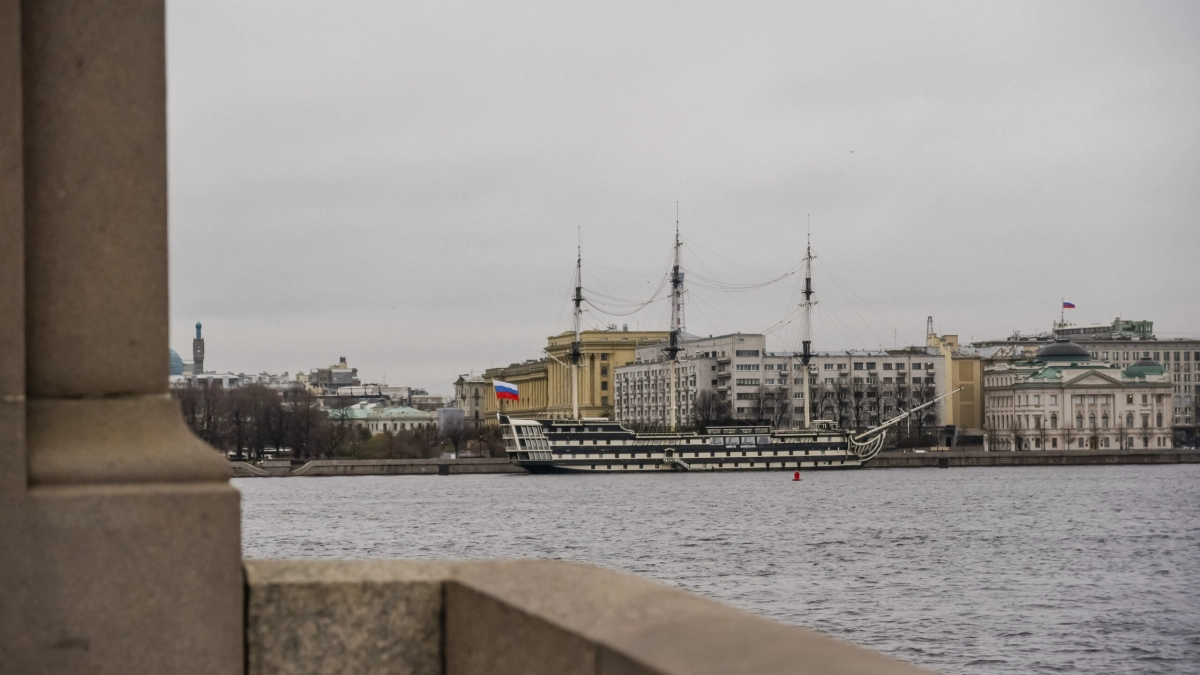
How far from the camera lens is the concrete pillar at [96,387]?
3.20m

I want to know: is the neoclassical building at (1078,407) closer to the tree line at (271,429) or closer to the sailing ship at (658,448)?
the sailing ship at (658,448)

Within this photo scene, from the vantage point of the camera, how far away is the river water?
27.3m

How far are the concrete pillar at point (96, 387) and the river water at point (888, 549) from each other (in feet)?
67.8

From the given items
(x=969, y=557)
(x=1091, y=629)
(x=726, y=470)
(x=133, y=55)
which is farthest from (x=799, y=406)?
(x=133, y=55)

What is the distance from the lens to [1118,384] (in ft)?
564

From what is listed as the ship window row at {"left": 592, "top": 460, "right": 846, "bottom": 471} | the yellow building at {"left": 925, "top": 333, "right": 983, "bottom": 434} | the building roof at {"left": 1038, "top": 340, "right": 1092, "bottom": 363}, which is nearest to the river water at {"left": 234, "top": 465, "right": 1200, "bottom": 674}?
the ship window row at {"left": 592, "top": 460, "right": 846, "bottom": 471}

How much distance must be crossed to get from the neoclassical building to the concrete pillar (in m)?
170

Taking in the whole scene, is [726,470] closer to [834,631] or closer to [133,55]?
[834,631]

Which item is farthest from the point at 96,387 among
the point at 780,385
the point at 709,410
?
the point at 780,385

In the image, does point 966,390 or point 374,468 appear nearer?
point 374,468

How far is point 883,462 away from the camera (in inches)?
5472

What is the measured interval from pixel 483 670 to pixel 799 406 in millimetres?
162776

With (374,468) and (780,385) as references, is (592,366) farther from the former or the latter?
(374,468)

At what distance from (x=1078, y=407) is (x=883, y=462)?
41.9m
